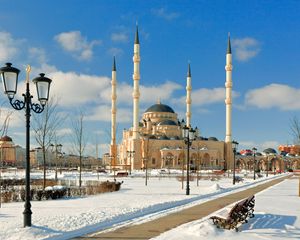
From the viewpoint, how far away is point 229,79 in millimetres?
84938

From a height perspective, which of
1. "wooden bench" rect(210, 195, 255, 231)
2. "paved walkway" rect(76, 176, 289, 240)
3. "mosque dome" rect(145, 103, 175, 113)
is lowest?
"paved walkway" rect(76, 176, 289, 240)

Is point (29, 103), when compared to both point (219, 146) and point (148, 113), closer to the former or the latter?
point (219, 146)

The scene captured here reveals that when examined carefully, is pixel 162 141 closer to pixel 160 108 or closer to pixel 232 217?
pixel 160 108

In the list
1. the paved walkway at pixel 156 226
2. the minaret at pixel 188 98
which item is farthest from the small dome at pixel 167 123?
the paved walkway at pixel 156 226

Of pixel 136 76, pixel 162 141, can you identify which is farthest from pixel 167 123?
pixel 136 76

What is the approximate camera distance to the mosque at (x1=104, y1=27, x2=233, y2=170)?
84.3m

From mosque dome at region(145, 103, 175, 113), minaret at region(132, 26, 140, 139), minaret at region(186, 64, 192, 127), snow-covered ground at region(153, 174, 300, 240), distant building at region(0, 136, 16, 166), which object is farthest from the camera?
mosque dome at region(145, 103, 175, 113)

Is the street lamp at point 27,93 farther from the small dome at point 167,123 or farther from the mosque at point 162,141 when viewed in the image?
the small dome at point 167,123

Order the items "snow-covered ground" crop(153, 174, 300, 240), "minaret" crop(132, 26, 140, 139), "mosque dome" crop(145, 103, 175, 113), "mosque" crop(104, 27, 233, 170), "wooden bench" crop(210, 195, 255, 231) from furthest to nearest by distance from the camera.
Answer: "mosque dome" crop(145, 103, 175, 113) < "mosque" crop(104, 27, 233, 170) < "minaret" crop(132, 26, 140, 139) < "wooden bench" crop(210, 195, 255, 231) < "snow-covered ground" crop(153, 174, 300, 240)

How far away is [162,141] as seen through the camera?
323 feet

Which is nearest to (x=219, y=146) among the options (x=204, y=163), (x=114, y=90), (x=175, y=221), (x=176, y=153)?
(x=204, y=163)

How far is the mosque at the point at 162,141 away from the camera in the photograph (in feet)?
277

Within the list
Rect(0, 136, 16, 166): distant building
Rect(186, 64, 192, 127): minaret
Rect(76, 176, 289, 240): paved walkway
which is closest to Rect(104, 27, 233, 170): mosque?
Rect(186, 64, 192, 127): minaret

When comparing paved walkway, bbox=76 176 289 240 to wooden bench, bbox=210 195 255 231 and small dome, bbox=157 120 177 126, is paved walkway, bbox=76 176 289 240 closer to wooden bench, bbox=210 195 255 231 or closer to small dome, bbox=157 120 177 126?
wooden bench, bbox=210 195 255 231
